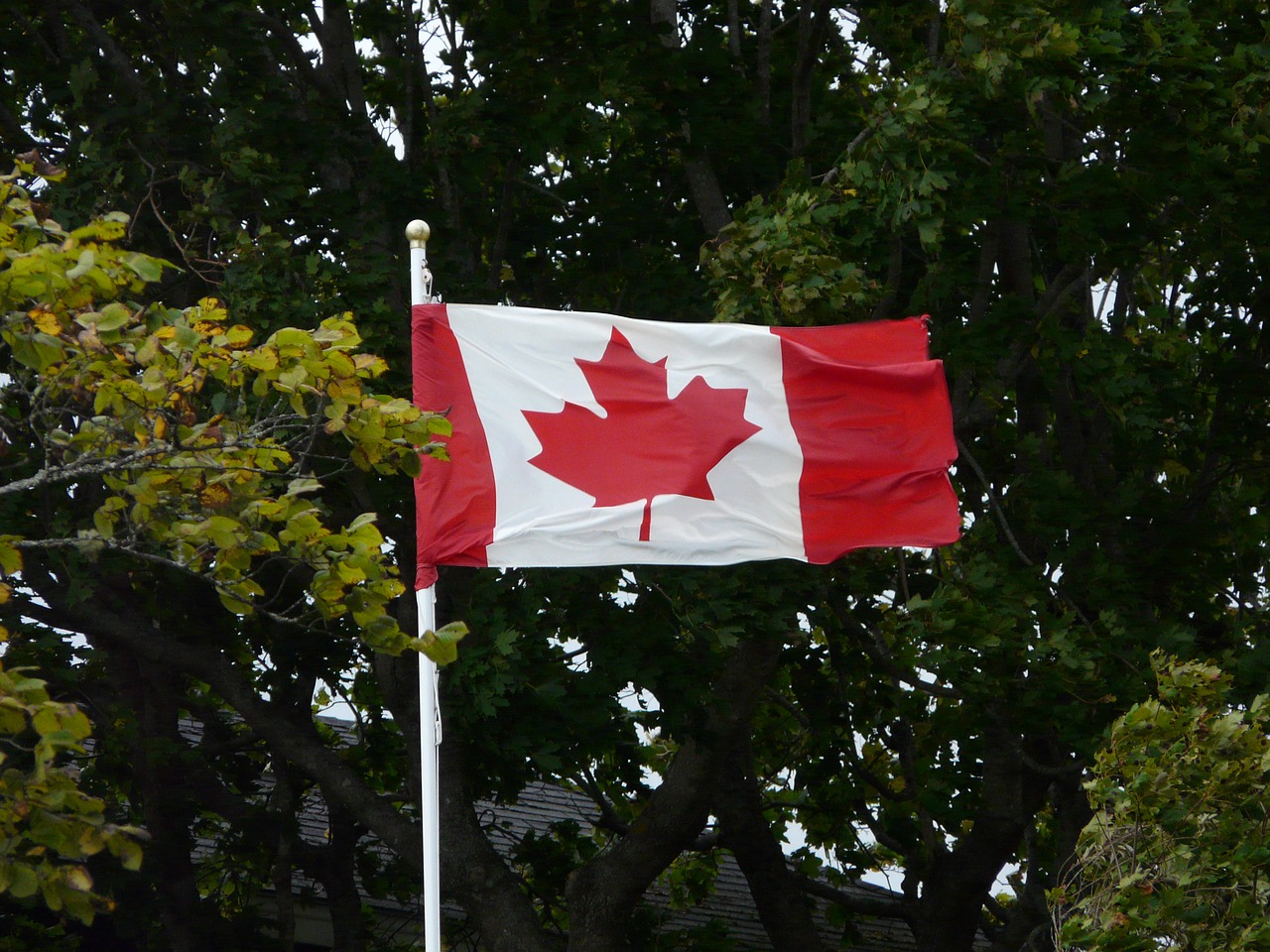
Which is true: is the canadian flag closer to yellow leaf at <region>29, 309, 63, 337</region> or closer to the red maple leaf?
the red maple leaf

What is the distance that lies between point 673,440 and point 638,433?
162mm

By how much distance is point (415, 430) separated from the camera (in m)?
5.62

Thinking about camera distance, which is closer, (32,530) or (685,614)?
(685,614)

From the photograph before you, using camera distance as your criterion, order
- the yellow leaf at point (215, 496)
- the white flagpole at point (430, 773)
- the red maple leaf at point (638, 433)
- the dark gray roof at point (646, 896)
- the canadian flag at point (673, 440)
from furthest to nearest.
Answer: the dark gray roof at point (646, 896), the red maple leaf at point (638, 433), the canadian flag at point (673, 440), the white flagpole at point (430, 773), the yellow leaf at point (215, 496)

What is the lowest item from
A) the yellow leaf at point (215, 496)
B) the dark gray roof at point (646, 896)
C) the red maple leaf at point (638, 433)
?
the dark gray roof at point (646, 896)

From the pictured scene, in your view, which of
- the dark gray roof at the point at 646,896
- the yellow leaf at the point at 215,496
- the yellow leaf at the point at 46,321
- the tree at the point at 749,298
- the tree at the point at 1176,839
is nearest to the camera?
the yellow leaf at the point at 46,321

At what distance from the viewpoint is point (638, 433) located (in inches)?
299

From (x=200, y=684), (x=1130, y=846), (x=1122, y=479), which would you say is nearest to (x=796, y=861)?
(x=1122, y=479)

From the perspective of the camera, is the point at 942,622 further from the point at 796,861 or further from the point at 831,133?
the point at 796,861

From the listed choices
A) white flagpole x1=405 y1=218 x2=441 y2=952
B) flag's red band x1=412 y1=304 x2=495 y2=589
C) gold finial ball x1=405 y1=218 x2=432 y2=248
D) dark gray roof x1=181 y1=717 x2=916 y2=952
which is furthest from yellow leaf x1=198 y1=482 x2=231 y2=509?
dark gray roof x1=181 y1=717 x2=916 y2=952

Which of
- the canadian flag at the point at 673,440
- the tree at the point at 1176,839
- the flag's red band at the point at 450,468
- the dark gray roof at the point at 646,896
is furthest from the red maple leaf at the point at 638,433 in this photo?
the dark gray roof at the point at 646,896

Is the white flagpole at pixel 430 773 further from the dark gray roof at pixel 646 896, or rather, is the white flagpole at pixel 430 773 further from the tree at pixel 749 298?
the dark gray roof at pixel 646 896

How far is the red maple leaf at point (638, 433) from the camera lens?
7348 millimetres

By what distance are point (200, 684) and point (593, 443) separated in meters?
6.83
